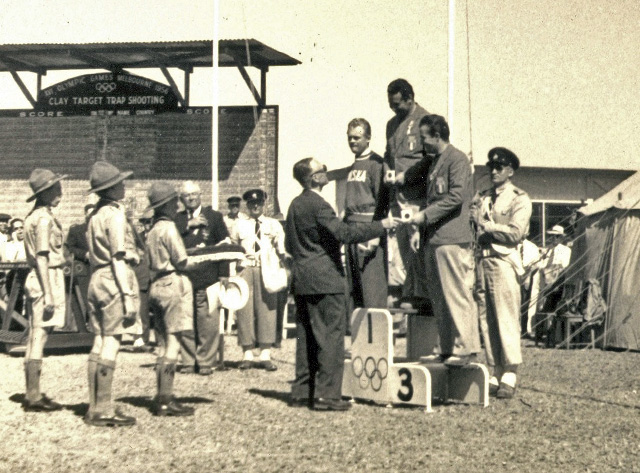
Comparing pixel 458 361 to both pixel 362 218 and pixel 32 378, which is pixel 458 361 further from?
pixel 32 378

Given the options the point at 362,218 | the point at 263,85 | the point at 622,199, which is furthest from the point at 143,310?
the point at 263,85

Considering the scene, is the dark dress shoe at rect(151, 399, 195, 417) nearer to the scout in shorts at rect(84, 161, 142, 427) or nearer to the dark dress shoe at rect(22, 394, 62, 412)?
the scout in shorts at rect(84, 161, 142, 427)

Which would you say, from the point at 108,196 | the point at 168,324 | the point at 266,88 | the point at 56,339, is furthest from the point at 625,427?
the point at 266,88

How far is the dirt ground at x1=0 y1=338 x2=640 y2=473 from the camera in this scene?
7.77 metres

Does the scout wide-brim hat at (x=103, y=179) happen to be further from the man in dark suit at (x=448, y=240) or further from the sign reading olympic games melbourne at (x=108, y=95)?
the sign reading olympic games melbourne at (x=108, y=95)

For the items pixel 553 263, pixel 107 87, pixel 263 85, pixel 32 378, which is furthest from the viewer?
pixel 107 87

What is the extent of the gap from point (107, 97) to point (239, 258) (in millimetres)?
13833

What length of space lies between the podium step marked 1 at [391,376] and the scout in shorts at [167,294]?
1498mm

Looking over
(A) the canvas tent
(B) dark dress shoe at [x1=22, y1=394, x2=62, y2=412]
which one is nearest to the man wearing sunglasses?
(B) dark dress shoe at [x1=22, y1=394, x2=62, y2=412]

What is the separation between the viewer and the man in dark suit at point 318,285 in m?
10.2

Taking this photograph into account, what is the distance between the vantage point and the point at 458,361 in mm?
10469

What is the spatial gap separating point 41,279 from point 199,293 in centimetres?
291

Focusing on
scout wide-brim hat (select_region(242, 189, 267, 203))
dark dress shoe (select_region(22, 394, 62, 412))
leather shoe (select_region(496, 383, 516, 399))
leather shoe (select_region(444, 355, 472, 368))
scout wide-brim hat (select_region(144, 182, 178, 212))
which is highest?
scout wide-brim hat (select_region(242, 189, 267, 203))

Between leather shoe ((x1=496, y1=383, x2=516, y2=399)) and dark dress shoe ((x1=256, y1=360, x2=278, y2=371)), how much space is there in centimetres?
339
